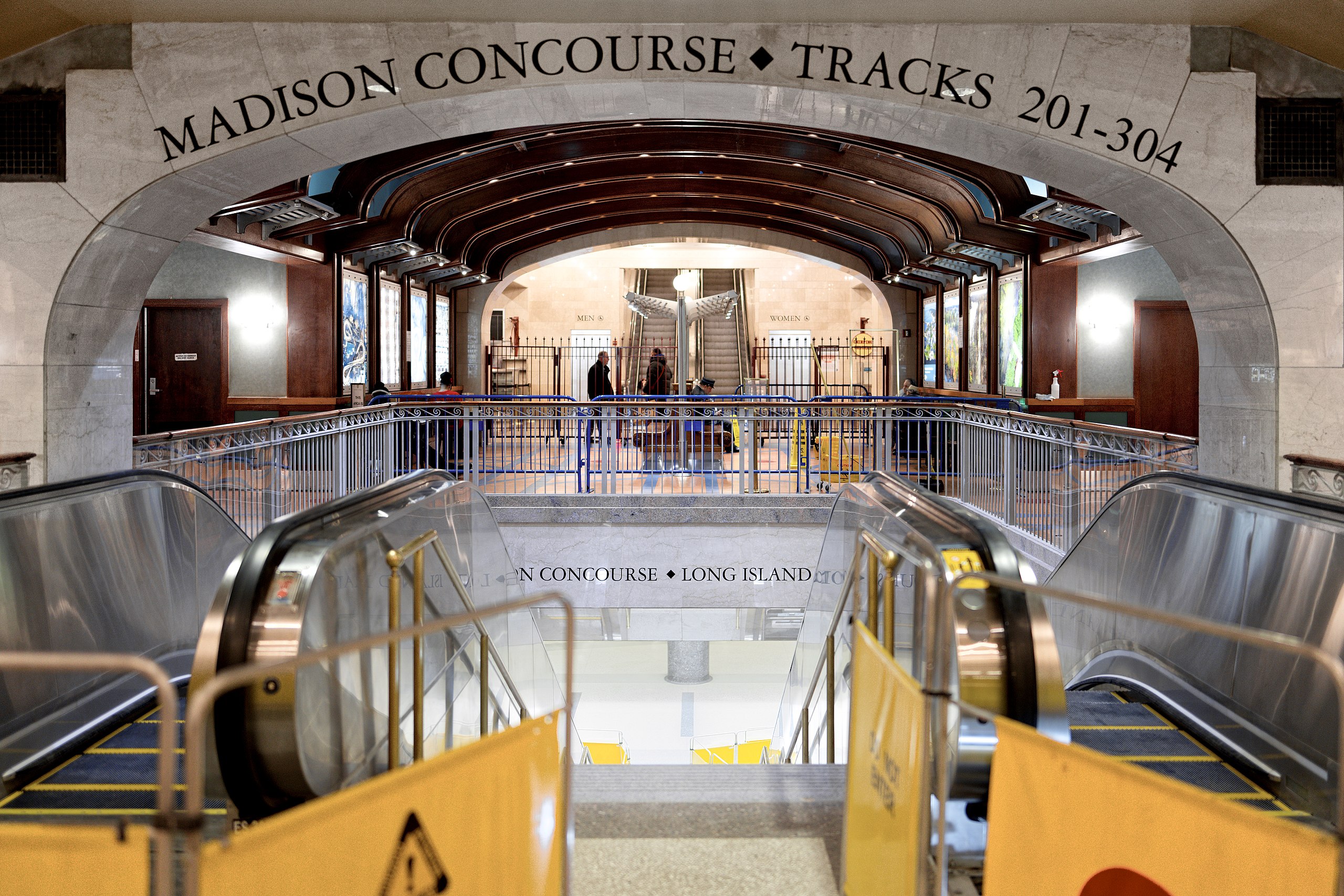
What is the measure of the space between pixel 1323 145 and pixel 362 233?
40.2 feet

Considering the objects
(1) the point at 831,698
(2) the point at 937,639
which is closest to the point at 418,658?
(2) the point at 937,639

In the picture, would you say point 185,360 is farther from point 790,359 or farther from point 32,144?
point 790,359

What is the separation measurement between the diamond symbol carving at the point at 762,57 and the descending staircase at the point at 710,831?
509cm

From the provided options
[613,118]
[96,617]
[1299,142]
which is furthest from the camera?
[613,118]

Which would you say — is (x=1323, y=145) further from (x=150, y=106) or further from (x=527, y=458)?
(x=527, y=458)

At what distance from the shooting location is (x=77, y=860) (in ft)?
5.40

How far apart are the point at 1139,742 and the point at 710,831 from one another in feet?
6.24

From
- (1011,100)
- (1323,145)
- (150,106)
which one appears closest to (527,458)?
(150,106)

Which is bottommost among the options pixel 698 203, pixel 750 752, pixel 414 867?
pixel 750 752

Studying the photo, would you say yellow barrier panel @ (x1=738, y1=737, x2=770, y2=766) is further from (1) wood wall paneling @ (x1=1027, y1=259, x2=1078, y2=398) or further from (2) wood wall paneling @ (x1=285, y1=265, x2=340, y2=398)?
(2) wood wall paneling @ (x1=285, y1=265, x2=340, y2=398)

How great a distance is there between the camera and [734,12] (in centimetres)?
693

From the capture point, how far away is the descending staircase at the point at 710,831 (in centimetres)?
302

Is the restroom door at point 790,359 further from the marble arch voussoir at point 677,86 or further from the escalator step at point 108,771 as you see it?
the escalator step at point 108,771

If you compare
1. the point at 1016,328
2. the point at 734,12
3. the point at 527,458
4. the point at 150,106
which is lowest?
the point at 527,458
